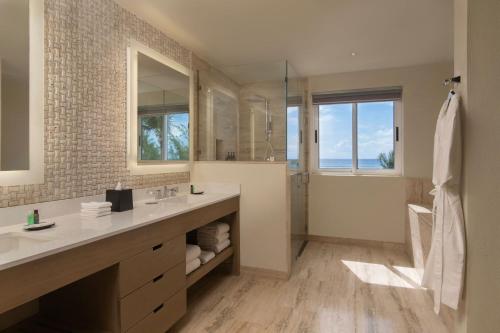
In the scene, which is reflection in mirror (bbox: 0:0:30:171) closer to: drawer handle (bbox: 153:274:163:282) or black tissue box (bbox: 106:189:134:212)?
black tissue box (bbox: 106:189:134:212)

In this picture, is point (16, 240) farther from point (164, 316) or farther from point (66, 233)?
point (164, 316)

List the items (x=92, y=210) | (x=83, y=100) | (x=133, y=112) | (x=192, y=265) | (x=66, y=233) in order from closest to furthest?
(x=66, y=233) < (x=92, y=210) < (x=83, y=100) < (x=192, y=265) < (x=133, y=112)

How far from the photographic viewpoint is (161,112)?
8.46ft

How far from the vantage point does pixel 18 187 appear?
1.50 metres

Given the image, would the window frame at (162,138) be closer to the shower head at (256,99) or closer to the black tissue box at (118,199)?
the black tissue box at (118,199)

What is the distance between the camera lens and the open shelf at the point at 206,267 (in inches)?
81.5

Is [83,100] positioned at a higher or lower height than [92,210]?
higher

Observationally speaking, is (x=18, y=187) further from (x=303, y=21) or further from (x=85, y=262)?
(x=303, y=21)

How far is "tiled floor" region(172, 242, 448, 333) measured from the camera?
1.95 m

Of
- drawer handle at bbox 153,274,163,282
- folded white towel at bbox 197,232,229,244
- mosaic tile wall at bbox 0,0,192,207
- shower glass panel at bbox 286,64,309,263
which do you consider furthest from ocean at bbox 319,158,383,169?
drawer handle at bbox 153,274,163,282

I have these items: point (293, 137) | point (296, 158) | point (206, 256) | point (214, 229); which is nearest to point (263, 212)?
point (214, 229)

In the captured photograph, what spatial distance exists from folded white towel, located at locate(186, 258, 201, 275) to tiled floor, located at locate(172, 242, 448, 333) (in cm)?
34

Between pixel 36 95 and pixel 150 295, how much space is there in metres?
1.34

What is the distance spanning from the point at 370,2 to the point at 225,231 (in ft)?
7.54
